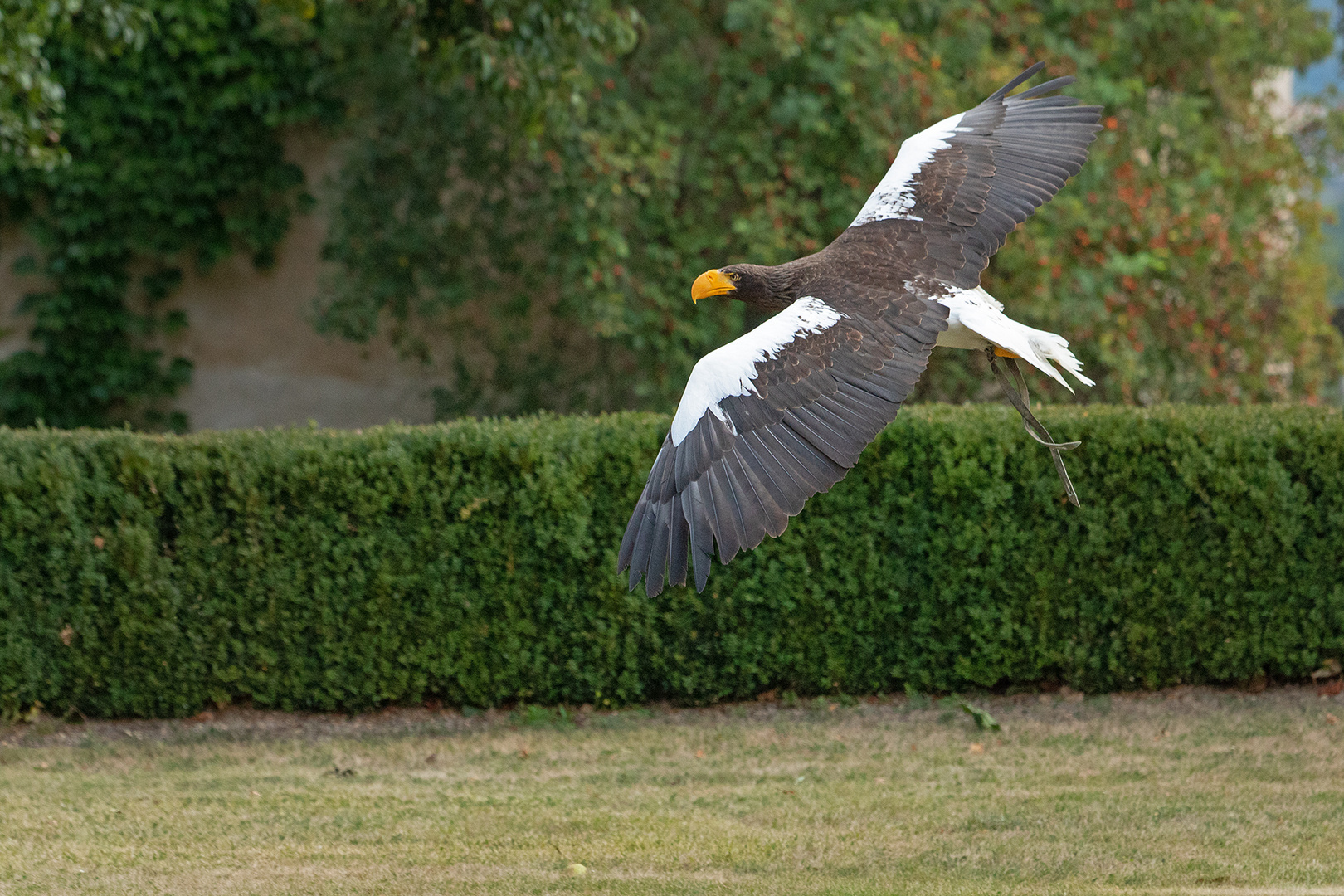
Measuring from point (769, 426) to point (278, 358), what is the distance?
697 centimetres

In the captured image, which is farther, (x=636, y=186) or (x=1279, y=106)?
(x=1279, y=106)

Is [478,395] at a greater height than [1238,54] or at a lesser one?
lesser

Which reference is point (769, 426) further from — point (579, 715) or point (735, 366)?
point (579, 715)

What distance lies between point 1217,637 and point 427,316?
512 centimetres

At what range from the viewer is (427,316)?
28.5 ft

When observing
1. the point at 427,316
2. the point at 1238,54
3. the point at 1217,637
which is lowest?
the point at 1217,637

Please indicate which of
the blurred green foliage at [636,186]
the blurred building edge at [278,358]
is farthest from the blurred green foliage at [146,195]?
the blurred building edge at [278,358]

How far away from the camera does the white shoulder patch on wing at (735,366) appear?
10.7 feet

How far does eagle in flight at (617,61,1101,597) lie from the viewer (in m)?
3.09

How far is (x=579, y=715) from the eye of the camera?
223 inches

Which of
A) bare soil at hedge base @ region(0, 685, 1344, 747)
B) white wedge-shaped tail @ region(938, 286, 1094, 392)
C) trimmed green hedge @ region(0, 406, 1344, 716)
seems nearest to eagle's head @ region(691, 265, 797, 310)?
white wedge-shaped tail @ region(938, 286, 1094, 392)

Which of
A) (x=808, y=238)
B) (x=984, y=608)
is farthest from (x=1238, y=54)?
(x=984, y=608)

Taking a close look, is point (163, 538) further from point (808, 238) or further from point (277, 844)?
point (808, 238)

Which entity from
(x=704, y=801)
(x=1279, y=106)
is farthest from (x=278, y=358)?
(x=1279, y=106)
